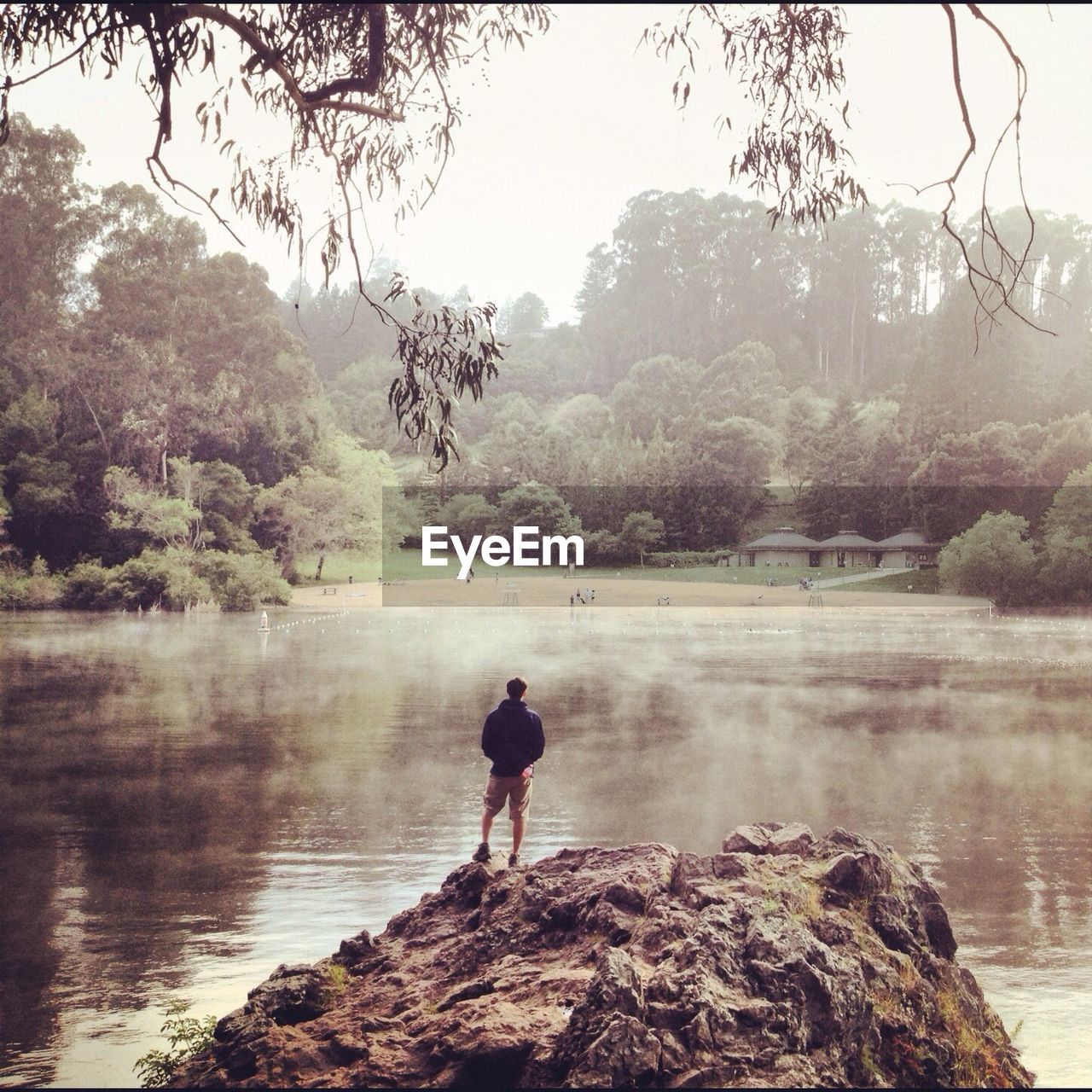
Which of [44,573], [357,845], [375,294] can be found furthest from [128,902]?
[375,294]

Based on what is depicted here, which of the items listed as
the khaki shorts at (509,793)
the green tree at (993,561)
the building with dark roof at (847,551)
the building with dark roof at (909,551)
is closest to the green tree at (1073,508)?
the green tree at (993,561)

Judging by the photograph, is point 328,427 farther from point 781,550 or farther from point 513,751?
point 513,751

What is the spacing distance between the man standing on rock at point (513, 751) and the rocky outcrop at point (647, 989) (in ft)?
2.67

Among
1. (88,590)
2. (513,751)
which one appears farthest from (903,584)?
(513,751)

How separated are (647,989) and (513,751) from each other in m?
1.94

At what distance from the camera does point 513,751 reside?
16.9ft

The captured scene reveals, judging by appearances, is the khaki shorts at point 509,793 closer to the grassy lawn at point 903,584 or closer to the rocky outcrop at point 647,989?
the rocky outcrop at point 647,989

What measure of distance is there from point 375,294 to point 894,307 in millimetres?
25390

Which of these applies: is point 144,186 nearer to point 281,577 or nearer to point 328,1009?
point 281,577

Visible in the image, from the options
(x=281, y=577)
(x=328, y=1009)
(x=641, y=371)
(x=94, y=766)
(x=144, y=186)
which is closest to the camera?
(x=328, y=1009)

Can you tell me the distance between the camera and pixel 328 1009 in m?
3.69

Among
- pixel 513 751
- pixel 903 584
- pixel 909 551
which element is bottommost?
pixel 903 584

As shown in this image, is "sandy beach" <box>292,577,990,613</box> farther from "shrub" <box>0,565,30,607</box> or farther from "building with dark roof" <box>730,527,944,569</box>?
"shrub" <box>0,565,30,607</box>

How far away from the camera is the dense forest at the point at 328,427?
3375 cm
